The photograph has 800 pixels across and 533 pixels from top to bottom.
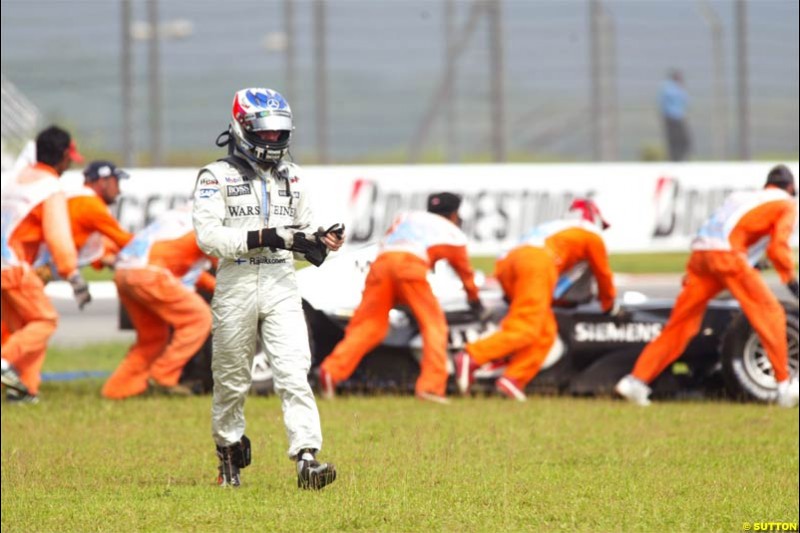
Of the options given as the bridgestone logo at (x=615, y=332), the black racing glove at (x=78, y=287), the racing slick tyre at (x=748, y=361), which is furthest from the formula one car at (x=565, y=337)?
the black racing glove at (x=78, y=287)

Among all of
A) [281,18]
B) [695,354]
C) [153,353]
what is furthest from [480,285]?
[281,18]

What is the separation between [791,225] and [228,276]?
17.6 ft

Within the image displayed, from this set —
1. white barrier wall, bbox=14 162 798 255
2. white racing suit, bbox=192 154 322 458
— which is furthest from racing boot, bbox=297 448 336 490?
white barrier wall, bbox=14 162 798 255

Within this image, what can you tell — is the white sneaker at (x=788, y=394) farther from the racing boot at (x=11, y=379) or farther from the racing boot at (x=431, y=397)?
the racing boot at (x=11, y=379)

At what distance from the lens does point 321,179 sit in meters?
19.8

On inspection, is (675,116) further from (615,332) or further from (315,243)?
(315,243)

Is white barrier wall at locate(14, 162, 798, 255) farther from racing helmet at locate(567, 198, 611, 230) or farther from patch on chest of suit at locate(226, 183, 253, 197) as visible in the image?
patch on chest of suit at locate(226, 183, 253, 197)

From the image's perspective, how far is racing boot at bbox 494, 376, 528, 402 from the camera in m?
12.3

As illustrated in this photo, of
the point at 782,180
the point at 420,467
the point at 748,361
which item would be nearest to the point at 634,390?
the point at 748,361

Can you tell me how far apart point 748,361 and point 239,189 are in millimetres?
5567

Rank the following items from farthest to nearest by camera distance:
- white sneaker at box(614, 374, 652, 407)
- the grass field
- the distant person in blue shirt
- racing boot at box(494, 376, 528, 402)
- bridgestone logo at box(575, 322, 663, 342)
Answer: the distant person in blue shirt
bridgestone logo at box(575, 322, 663, 342)
racing boot at box(494, 376, 528, 402)
white sneaker at box(614, 374, 652, 407)
the grass field

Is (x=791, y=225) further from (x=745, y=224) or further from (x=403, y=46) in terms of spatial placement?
(x=403, y=46)

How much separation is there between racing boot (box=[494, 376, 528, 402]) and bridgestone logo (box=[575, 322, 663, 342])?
0.67 m

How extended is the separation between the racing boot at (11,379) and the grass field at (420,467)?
23 cm
